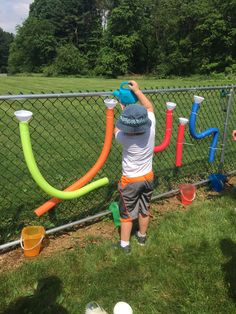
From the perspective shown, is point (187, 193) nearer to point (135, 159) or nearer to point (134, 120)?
point (135, 159)

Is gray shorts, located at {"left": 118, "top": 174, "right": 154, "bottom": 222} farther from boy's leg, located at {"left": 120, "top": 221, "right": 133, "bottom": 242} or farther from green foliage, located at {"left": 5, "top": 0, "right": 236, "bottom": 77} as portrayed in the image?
green foliage, located at {"left": 5, "top": 0, "right": 236, "bottom": 77}

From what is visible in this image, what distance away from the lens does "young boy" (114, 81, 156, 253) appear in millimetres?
3133

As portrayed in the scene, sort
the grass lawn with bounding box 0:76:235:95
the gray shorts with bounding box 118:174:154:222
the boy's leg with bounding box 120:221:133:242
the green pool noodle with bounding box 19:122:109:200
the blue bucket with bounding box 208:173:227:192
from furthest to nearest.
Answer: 1. the grass lawn with bounding box 0:76:235:95
2. the blue bucket with bounding box 208:173:227:192
3. the boy's leg with bounding box 120:221:133:242
4. the gray shorts with bounding box 118:174:154:222
5. the green pool noodle with bounding box 19:122:109:200

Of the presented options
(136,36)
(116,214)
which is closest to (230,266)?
(116,214)

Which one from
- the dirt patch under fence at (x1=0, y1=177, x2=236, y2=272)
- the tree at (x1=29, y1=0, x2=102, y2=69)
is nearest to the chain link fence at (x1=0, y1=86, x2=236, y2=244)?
the dirt patch under fence at (x1=0, y1=177, x2=236, y2=272)

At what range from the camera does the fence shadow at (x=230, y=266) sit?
3.06 metres

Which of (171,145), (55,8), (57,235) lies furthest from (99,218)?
(55,8)

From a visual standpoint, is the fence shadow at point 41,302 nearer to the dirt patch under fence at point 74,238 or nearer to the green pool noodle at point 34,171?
the dirt patch under fence at point 74,238

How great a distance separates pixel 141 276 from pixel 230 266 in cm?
88

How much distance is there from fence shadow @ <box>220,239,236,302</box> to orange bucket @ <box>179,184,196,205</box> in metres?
0.95

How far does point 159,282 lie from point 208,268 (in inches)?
20.7

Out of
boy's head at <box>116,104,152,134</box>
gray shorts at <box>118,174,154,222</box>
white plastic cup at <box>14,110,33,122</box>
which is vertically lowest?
gray shorts at <box>118,174,154,222</box>

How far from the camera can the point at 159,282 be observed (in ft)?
10.3

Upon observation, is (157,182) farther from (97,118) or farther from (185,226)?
(97,118)
